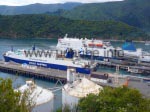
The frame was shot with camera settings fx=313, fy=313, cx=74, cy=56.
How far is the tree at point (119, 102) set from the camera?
11.0 m

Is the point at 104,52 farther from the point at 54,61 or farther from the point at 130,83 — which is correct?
the point at 130,83

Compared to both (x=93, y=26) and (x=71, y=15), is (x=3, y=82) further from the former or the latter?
(x=71, y=15)

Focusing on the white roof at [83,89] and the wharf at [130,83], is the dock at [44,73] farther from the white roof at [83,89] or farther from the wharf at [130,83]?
the white roof at [83,89]

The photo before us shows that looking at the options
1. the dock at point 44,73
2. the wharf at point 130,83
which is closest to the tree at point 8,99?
the wharf at point 130,83

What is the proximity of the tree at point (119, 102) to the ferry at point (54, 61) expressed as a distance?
1648 cm

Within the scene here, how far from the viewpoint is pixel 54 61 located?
2981 cm

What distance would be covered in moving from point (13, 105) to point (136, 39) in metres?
63.9

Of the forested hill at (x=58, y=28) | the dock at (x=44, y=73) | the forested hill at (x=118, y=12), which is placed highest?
the forested hill at (x=118, y=12)

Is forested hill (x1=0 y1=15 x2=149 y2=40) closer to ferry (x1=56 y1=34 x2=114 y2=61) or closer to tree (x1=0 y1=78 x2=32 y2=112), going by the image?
ferry (x1=56 y1=34 x2=114 y2=61)

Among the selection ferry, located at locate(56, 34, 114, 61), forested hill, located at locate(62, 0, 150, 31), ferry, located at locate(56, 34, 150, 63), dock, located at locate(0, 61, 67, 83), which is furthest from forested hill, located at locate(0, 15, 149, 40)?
dock, located at locate(0, 61, 67, 83)

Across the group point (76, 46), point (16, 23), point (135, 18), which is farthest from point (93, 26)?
point (135, 18)

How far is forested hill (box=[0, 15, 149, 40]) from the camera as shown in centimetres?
6994

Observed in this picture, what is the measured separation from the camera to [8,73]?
1197 inches

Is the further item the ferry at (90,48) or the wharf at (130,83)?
the ferry at (90,48)
